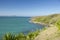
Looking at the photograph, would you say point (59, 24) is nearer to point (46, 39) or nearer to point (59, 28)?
point (59, 28)

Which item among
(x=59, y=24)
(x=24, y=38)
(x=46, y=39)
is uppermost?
(x=59, y=24)

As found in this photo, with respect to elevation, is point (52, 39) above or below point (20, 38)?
above

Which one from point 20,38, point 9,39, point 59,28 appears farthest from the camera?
point 20,38

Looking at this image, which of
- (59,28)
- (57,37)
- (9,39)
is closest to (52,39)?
(57,37)

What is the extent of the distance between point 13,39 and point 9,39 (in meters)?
1.03

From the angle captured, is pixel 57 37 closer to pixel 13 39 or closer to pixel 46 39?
pixel 46 39

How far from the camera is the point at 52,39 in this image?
11.9 m

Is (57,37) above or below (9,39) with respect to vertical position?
above

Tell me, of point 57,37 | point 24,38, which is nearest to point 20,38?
point 24,38

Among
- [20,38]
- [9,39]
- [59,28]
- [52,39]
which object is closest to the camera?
[52,39]

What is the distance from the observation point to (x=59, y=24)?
14344 mm

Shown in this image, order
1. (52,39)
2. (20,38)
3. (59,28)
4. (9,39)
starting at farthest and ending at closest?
(20,38) < (9,39) < (59,28) < (52,39)

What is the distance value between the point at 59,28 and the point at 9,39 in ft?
51.7

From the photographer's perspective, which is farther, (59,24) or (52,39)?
(59,24)
